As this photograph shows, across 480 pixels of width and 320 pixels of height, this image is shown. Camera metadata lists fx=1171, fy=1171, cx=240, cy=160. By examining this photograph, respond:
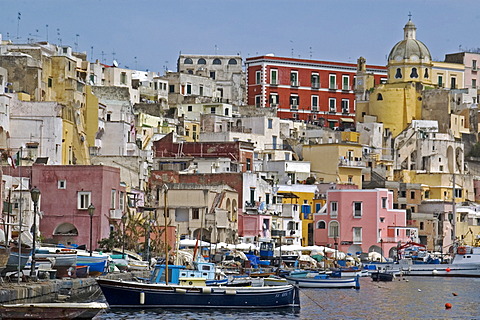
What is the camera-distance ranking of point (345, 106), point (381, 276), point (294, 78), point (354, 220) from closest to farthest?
point (381, 276) → point (354, 220) → point (294, 78) → point (345, 106)

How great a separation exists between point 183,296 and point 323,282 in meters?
22.0

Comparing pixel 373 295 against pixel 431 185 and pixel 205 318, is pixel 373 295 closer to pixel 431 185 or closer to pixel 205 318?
pixel 205 318

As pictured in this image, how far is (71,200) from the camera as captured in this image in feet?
214

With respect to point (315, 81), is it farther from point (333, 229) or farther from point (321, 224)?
point (333, 229)

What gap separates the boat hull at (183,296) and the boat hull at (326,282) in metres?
17.9

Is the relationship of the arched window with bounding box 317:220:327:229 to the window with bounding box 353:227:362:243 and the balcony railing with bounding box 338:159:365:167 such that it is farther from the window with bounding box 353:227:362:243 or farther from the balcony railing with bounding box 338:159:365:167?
the balcony railing with bounding box 338:159:365:167

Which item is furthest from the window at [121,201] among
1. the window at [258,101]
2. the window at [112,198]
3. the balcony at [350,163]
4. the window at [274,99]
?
the window at [274,99]

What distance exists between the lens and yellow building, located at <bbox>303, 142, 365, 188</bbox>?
347ft

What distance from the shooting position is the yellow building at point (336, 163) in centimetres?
10588

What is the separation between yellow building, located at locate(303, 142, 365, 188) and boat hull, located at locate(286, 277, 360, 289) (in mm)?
38528

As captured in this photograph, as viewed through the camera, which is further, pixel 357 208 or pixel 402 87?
pixel 402 87

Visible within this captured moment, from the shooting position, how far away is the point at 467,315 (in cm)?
5194

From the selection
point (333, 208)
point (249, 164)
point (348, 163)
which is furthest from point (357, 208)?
point (348, 163)

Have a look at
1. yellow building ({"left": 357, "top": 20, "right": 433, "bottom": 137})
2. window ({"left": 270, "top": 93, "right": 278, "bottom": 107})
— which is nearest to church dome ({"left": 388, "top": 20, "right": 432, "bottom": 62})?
yellow building ({"left": 357, "top": 20, "right": 433, "bottom": 137})
